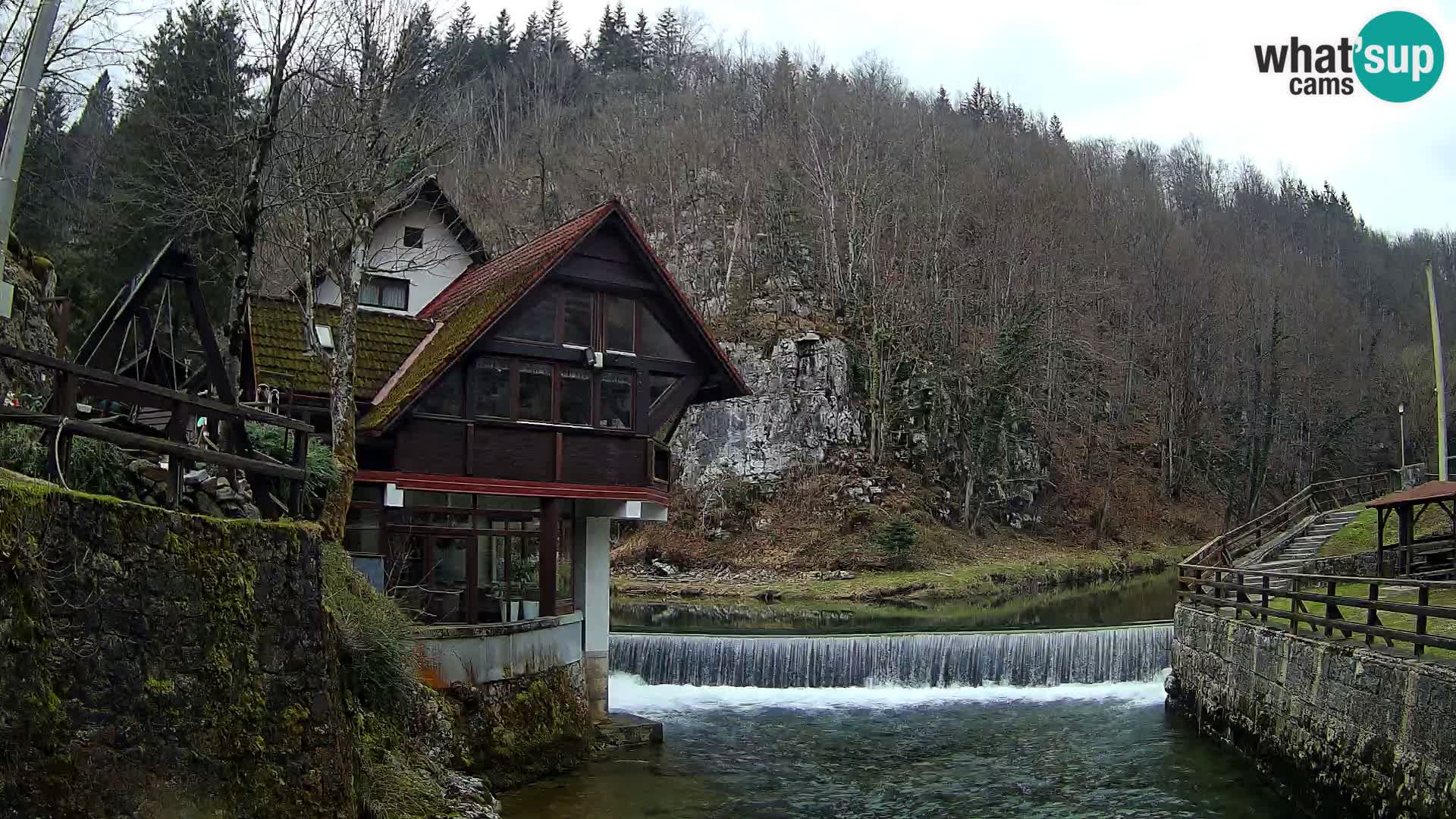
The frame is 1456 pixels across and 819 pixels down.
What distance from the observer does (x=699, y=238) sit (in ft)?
186

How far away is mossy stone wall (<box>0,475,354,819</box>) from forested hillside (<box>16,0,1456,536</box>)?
90.6ft

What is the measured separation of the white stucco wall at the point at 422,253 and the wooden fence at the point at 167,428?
1414 cm

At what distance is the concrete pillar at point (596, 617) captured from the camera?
19750 millimetres

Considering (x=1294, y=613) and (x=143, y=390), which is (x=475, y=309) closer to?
(x=143, y=390)

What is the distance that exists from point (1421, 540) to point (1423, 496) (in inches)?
183

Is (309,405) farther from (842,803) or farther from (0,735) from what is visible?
(0,735)

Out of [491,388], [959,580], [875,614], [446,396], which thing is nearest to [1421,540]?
[875,614]

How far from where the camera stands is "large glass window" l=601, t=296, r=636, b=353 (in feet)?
65.1

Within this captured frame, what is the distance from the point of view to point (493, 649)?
16.6 meters

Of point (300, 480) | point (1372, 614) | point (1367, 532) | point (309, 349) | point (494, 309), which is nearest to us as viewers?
point (300, 480)

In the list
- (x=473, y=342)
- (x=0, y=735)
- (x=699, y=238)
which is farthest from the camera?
(x=699, y=238)

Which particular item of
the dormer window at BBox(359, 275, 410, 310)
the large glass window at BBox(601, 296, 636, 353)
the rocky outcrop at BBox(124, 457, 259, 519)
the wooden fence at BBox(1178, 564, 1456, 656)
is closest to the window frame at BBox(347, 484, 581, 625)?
the large glass window at BBox(601, 296, 636, 353)

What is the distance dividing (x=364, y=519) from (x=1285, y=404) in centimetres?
5628

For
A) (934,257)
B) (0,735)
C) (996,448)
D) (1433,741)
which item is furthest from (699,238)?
(0,735)
